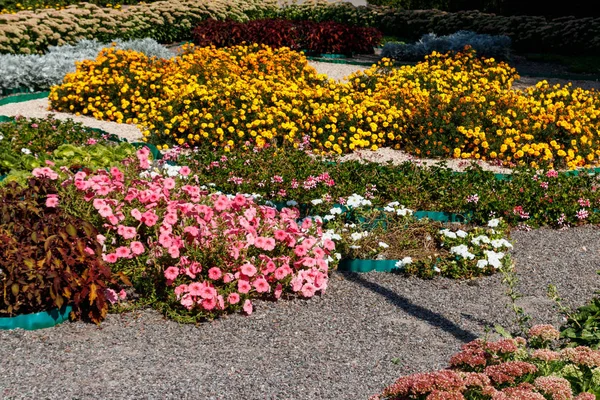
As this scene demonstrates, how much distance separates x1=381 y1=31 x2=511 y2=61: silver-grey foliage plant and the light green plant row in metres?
4.96

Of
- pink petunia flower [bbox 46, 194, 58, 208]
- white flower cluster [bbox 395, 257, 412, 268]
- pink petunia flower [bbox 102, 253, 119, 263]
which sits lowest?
white flower cluster [bbox 395, 257, 412, 268]

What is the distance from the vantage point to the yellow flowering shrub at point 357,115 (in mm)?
8273

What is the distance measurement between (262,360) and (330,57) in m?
13.7

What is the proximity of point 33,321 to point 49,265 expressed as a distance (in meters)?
0.33

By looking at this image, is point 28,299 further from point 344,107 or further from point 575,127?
point 575,127

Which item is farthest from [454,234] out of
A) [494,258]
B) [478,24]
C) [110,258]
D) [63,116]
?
[478,24]

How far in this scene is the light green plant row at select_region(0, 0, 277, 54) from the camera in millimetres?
13711

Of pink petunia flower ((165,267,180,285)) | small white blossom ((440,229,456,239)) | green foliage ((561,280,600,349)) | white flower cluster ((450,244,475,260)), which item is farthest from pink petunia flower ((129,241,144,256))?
green foliage ((561,280,600,349))

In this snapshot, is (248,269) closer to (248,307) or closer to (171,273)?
(248,307)

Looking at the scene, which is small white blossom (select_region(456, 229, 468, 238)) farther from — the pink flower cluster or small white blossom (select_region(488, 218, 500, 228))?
the pink flower cluster

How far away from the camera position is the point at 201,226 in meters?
4.79

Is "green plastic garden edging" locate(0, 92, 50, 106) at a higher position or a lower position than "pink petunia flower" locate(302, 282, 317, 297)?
lower

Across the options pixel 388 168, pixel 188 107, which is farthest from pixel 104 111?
pixel 388 168

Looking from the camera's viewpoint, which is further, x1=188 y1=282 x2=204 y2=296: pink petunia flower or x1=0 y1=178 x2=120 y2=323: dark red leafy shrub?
x1=188 y1=282 x2=204 y2=296: pink petunia flower
